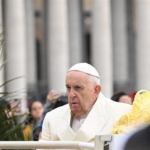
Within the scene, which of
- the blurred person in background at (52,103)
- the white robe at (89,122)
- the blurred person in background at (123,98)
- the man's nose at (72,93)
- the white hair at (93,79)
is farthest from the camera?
the blurred person in background at (123,98)

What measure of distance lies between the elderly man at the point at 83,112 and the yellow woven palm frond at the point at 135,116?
481mm

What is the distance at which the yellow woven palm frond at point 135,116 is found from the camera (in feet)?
26.9

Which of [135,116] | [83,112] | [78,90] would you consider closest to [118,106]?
[83,112]

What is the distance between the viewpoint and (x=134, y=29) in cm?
9600

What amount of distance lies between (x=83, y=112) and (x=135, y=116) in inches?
42.7

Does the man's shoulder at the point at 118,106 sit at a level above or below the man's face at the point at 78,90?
below

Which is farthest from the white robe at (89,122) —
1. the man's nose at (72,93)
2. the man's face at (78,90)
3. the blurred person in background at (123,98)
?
the blurred person in background at (123,98)

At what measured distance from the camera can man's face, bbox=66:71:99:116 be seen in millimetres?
9094

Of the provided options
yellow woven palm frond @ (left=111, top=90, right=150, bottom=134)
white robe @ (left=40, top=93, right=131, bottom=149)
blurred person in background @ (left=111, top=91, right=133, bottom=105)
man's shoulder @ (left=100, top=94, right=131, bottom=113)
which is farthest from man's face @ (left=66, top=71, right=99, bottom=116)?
blurred person in background @ (left=111, top=91, right=133, bottom=105)

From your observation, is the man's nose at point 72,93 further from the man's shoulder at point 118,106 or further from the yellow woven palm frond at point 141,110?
the yellow woven palm frond at point 141,110

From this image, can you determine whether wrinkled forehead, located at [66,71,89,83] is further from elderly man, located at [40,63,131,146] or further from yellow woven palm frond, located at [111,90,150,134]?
yellow woven palm frond, located at [111,90,150,134]

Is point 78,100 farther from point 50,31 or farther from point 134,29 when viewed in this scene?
point 134,29

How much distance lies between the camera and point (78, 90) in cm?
912

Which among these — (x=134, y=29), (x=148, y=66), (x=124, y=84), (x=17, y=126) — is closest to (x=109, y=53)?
(x=148, y=66)
